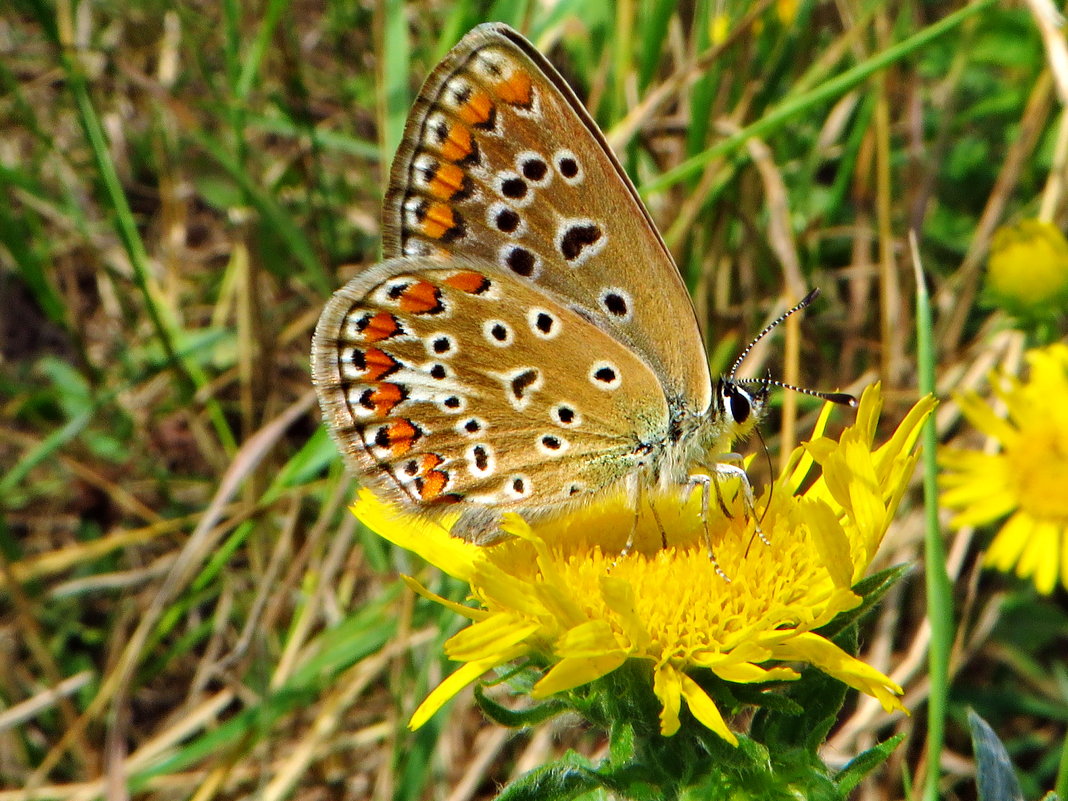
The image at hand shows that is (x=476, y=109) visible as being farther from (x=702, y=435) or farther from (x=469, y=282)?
(x=702, y=435)

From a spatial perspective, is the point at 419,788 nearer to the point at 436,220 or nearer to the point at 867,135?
the point at 436,220

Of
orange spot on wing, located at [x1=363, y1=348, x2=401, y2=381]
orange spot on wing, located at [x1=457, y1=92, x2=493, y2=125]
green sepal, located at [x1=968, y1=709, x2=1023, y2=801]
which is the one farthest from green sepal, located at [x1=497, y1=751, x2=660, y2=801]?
orange spot on wing, located at [x1=457, y1=92, x2=493, y2=125]

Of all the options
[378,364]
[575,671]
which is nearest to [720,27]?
[378,364]

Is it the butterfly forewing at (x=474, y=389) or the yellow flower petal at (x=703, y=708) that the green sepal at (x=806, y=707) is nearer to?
the yellow flower petal at (x=703, y=708)

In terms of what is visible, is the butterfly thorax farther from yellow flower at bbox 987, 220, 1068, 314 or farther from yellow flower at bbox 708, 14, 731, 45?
yellow flower at bbox 708, 14, 731, 45

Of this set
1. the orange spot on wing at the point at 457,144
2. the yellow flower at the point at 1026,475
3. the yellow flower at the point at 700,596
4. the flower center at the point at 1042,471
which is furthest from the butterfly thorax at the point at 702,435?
the flower center at the point at 1042,471
